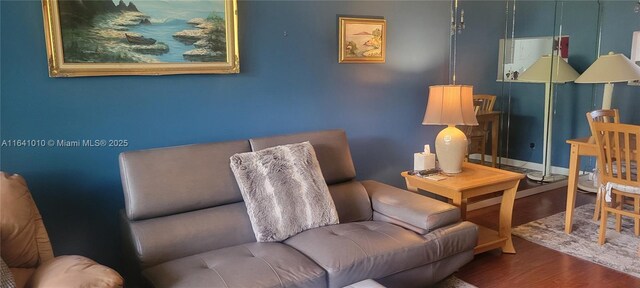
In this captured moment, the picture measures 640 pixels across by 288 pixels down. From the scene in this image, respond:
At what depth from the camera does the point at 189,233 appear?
89.8 inches

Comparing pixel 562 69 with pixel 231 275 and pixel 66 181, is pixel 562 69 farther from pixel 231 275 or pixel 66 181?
pixel 66 181

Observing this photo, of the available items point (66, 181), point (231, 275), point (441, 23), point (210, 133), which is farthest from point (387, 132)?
point (66, 181)

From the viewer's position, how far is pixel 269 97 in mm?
3016

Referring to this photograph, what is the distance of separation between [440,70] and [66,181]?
2951 mm

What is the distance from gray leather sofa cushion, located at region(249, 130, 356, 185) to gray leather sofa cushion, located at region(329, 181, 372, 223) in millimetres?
76

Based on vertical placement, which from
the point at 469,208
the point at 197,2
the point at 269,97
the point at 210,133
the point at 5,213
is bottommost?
→ the point at 469,208

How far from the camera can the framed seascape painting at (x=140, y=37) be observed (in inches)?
91.1

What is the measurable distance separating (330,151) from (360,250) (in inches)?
33.5

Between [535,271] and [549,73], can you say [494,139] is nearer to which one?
[549,73]

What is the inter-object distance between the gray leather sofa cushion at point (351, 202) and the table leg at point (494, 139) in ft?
7.23

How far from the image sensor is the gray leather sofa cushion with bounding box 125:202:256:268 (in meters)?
2.17

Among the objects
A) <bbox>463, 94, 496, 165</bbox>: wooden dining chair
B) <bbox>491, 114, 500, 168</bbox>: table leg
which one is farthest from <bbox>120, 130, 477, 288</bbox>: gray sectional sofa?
<bbox>491, 114, 500, 168</bbox>: table leg

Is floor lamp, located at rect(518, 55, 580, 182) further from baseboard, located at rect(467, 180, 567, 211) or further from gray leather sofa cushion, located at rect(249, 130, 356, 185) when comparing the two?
gray leather sofa cushion, located at rect(249, 130, 356, 185)

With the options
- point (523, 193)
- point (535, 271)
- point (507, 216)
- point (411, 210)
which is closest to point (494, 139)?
point (523, 193)
